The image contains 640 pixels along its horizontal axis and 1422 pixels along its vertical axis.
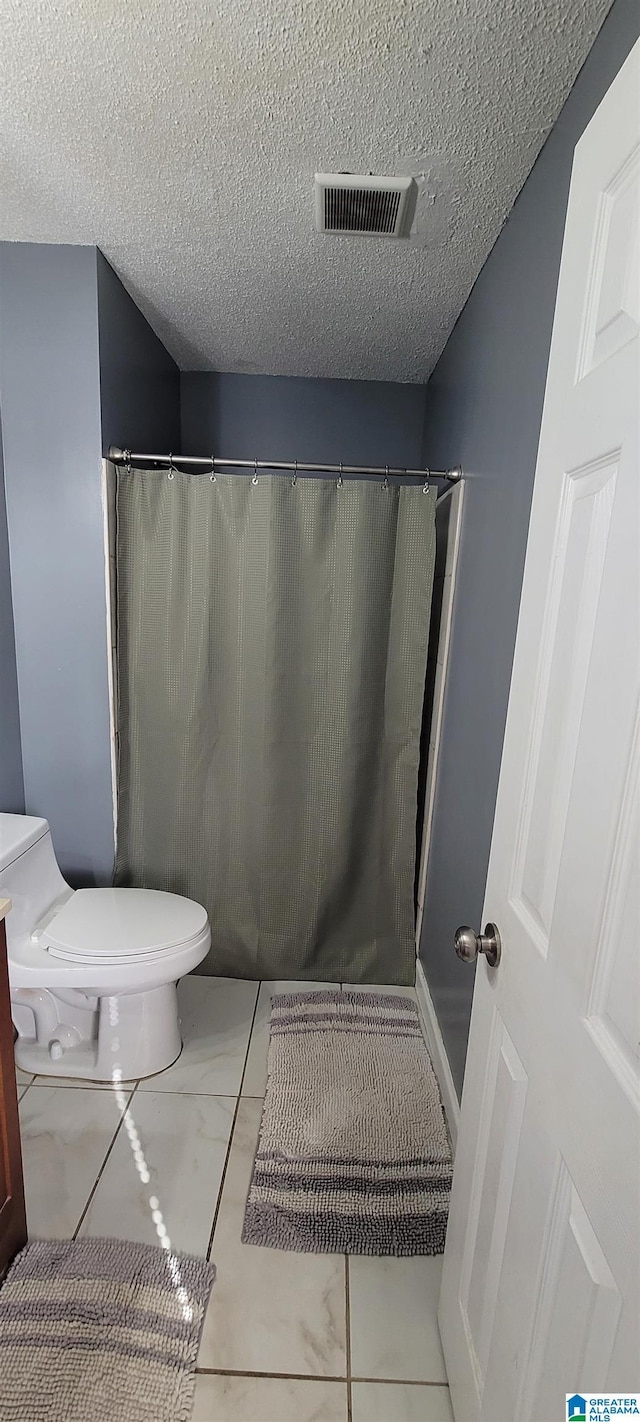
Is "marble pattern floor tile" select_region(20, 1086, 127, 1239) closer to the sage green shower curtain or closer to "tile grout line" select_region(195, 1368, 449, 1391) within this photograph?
"tile grout line" select_region(195, 1368, 449, 1391)

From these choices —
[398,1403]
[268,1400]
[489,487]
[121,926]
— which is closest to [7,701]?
[121,926]

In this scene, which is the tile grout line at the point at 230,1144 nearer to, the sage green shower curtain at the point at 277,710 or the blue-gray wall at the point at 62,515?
the sage green shower curtain at the point at 277,710

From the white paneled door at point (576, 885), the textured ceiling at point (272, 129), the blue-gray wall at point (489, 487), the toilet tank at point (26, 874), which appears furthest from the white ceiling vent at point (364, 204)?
the toilet tank at point (26, 874)

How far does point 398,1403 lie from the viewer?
45.4 inches

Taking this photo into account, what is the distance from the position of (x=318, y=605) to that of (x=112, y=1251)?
1.66 metres

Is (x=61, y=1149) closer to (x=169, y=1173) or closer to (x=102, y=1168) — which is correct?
(x=102, y=1168)

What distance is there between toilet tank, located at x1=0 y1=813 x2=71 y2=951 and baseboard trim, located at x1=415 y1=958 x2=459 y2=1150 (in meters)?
1.16

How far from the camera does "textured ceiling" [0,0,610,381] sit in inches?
40.9

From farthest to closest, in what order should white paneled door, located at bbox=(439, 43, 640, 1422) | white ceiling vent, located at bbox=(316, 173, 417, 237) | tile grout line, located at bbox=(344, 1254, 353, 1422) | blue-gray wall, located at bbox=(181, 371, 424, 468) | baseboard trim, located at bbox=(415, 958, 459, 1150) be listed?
1. blue-gray wall, located at bbox=(181, 371, 424, 468)
2. baseboard trim, located at bbox=(415, 958, 459, 1150)
3. white ceiling vent, located at bbox=(316, 173, 417, 237)
4. tile grout line, located at bbox=(344, 1254, 353, 1422)
5. white paneled door, located at bbox=(439, 43, 640, 1422)

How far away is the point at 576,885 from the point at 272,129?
4.76ft

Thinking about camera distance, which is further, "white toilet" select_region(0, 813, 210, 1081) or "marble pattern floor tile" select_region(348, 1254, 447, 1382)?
"white toilet" select_region(0, 813, 210, 1081)

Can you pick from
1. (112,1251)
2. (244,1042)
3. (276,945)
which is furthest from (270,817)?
(112,1251)

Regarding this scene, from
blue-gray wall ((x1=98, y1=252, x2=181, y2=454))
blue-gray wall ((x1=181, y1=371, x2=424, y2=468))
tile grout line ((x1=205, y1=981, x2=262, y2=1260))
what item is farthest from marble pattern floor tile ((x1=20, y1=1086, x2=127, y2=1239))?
blue-gray wall ((x1=181, y1=371, x2=424, y2=468))

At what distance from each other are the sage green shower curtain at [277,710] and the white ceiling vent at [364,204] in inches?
24.9
